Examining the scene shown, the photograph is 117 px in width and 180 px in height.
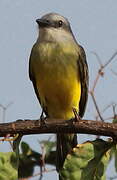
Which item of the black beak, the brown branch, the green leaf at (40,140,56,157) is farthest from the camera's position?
the black beak

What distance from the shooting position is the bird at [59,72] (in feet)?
16.4

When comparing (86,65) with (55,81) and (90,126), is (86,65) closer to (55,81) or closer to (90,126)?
(55,81)

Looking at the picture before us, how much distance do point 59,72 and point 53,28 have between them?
30.5 inches

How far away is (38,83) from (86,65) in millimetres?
681

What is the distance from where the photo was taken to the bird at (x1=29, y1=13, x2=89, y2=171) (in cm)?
499

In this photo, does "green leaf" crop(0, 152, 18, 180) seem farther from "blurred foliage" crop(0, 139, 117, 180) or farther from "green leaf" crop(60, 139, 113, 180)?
"green leaf" crop(60, 139, 113, 180)

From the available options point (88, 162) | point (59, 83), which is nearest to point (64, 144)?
point (59, 83)

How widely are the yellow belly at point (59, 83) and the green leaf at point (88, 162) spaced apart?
186cm

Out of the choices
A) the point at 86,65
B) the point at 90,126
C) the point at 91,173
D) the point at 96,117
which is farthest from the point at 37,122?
the point at 86,65

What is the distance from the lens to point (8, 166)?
3047mm

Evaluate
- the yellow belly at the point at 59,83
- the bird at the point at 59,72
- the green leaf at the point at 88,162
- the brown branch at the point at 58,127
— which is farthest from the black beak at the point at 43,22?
the green leaf at the point at 88,162

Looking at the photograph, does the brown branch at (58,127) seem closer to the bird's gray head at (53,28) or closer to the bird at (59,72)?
the bird at (59,72)

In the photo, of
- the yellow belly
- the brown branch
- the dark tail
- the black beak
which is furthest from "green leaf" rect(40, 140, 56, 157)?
the black beak

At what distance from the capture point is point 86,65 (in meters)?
5.38
